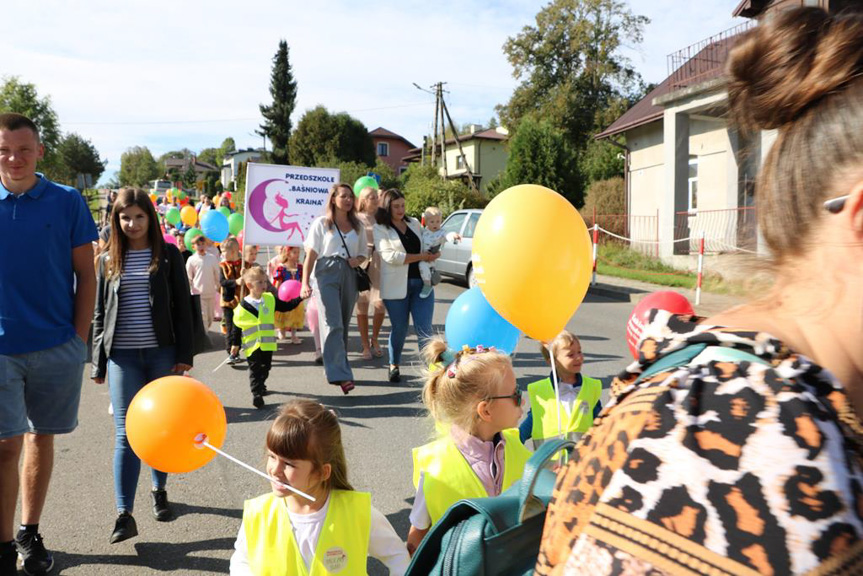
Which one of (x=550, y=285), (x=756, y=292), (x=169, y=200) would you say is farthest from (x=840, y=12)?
(x=169, y=200)

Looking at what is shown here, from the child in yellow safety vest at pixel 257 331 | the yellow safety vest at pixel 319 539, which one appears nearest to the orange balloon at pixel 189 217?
the child in yellow safety vest at pixel 257 331

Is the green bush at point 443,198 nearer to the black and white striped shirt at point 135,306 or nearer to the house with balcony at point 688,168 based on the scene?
the house with balcony at point 688,168

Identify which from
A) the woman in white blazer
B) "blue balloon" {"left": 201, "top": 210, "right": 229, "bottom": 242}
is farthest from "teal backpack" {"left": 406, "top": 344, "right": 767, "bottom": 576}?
"blue balloon" {"left": 201, "top": 210, "right": 229, "bottom": 242}

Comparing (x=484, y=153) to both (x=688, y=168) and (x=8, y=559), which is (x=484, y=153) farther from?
(x=8, y=559)

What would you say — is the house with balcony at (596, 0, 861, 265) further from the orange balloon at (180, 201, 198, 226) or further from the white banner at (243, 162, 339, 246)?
the orange balloon at (180, 201, 198, 226)

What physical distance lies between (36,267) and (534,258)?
2.46m

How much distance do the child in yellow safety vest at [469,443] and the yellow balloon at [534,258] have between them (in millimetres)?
283

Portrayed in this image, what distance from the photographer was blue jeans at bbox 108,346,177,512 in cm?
374

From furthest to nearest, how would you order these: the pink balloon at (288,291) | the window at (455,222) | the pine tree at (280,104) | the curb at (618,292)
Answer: the pine tree at (280,104) < the window at (455,222) < the curb at (618,292) < the pink balloon at (288,291)

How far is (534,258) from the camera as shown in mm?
2842

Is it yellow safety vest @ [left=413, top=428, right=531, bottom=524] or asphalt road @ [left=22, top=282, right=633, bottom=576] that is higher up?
yellow safety vest @ [left=413, top=428, right=531, bottom=524]

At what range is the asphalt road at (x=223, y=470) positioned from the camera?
12.0 feet

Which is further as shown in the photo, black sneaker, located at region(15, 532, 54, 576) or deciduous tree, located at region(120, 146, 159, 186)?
deciduous tree, located at region(120, 146, 159, 186)

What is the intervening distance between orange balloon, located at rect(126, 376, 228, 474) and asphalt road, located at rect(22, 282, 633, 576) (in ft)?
3.01
